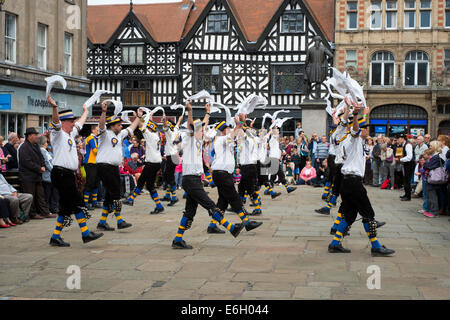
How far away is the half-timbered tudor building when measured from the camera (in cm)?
3559

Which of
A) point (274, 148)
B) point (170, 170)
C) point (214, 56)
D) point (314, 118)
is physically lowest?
point (170, 170)

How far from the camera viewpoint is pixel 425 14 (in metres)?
36.1

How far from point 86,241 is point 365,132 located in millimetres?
4560

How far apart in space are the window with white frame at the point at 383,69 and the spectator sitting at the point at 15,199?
94.7 ft

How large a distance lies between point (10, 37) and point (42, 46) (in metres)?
2.24

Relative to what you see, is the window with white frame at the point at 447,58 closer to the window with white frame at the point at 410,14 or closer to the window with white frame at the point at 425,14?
the window with white frame at the point at 425,14

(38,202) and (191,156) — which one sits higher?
(191,156)

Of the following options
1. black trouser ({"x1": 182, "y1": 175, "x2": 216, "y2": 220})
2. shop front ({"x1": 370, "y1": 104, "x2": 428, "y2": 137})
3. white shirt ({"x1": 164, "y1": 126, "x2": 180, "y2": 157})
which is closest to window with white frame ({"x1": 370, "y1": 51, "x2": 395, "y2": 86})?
shop front ({"x1": 370, "y1": 104, "x2": 428, "y2": 137})

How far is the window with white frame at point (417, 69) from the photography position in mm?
35875

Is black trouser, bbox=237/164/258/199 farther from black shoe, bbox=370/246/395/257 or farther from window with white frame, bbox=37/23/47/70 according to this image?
window with white frame, bbox=37/23/47/70

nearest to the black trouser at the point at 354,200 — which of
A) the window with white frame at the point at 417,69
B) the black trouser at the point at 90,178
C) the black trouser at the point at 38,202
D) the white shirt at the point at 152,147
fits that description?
the white shirt at the point at 152,147

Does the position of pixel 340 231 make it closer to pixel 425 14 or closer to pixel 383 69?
pixel 383 69

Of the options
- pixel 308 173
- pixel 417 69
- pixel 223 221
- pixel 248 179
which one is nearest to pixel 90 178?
pixel 248 179
